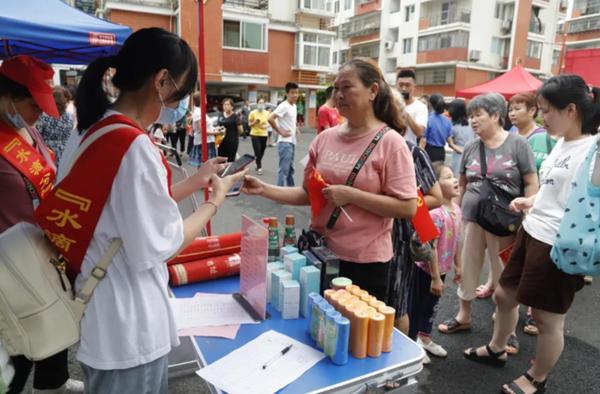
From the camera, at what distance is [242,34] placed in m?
23.9

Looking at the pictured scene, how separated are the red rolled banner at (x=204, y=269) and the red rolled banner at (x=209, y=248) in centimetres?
3

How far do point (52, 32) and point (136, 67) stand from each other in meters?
1.54

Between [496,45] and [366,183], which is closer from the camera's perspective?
[366,183]

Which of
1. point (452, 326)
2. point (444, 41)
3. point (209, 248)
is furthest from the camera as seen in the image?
point (444, 41)

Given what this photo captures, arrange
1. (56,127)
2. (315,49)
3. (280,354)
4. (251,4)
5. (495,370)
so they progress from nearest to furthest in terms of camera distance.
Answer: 1. (280,354)
2. (495,370)
3. (56,127)
4. (251,4)
5. (315,49)

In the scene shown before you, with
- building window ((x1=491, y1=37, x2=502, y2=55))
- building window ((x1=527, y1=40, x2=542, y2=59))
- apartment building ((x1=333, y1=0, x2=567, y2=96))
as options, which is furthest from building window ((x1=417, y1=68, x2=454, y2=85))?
building window ((x1=527, y1=40, x2=542, y2=59))

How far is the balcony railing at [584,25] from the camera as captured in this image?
3406cm

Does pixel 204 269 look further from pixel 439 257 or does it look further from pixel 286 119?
pixel 286 119

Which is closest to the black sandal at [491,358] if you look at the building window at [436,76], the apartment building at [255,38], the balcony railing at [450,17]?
the apartment building at [255,38]

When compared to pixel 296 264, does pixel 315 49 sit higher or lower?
higher

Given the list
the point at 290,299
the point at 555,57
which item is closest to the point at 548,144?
the point at 290,299

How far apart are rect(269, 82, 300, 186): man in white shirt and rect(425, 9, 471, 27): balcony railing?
86.1 ft

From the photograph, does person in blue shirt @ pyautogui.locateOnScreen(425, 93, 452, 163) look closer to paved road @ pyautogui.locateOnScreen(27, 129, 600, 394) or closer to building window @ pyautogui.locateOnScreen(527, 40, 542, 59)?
paved road @ pyautogui.locateOnScreen(27, 129, 600, 394)

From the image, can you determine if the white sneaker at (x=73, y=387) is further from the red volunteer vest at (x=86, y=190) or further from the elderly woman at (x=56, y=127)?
the elderly woman at (x=56, y=127)
